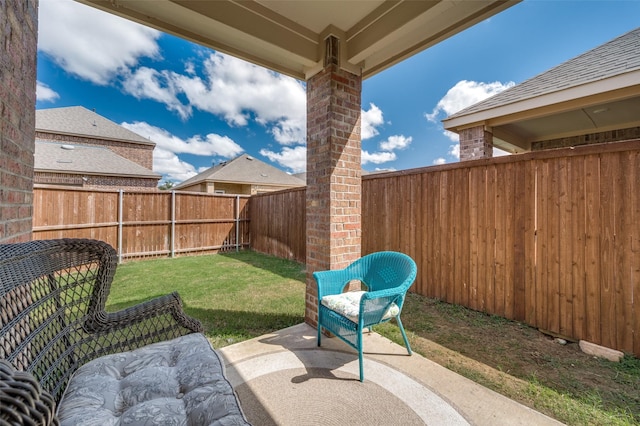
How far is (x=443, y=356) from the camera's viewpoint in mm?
2461

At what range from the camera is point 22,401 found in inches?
22.2

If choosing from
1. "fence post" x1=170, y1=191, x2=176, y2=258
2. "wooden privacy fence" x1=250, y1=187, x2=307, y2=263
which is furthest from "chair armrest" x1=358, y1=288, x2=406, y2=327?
"fence post" x1=170, y1=191, x2=176, y2=258

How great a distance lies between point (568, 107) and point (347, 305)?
15.4 ft

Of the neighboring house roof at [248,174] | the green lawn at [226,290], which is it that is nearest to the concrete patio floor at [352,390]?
the green lawn at [226,290]

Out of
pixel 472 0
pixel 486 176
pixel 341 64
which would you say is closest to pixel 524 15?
pixel 486 176

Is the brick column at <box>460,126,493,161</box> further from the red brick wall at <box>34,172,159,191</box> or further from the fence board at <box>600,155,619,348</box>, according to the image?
the red brick wall at <box>34,172,159,191</box>

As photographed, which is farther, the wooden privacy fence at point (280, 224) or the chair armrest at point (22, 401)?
the wooden privacy fence at point (280, 224)

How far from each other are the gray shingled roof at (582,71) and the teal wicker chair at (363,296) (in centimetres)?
396

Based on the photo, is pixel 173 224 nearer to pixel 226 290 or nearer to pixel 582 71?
pixel 226 290

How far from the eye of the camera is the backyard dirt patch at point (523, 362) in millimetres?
1918

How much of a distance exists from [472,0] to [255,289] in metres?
4.40

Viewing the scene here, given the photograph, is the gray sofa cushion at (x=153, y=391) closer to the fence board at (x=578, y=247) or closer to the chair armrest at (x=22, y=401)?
the chair armrest at (x=22, y=401)

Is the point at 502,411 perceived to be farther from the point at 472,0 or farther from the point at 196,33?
the point at 196,33

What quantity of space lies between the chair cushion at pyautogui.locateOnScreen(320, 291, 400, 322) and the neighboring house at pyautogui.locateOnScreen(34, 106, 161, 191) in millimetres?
14912
